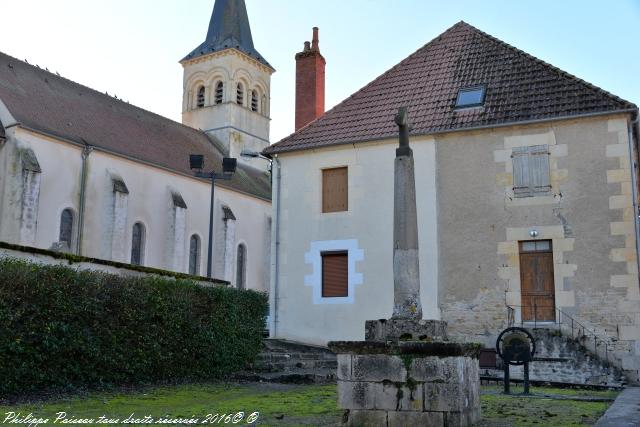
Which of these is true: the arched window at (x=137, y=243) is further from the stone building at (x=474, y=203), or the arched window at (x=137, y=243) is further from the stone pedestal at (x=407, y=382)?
the stone pedestal at (x=407, y=382)

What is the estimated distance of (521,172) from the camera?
15508mm

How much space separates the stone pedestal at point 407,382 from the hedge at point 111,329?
501cm

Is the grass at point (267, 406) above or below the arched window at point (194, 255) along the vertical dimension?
below

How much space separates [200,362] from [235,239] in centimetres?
1894

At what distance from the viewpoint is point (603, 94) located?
49.7ft

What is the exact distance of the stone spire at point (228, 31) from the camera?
141 feet

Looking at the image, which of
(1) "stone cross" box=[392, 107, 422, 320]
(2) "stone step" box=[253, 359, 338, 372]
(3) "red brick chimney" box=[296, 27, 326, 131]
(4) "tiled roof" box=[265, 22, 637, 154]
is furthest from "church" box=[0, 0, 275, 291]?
(1) "stone cross" box=[392, 107, 422, 320]

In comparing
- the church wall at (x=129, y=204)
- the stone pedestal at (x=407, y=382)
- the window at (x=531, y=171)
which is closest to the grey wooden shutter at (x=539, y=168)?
the window at (x=531, y=171)

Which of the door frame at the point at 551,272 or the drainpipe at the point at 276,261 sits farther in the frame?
the drainpipe at the point at 276,261

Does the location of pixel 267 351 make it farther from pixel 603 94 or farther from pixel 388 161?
pixel 603 94

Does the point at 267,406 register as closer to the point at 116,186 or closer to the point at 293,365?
the point at 293,365

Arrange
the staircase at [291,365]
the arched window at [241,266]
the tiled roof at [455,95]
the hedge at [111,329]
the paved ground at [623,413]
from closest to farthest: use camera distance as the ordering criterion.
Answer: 1. the paved ground at [623,413]
2. the hedge at [111,329]
3. the staircase at [291,365]
4. the tiled roof at [455,95]
5. the arched window at [241,266]

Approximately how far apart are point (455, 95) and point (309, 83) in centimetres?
613

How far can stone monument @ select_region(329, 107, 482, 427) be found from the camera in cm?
685
